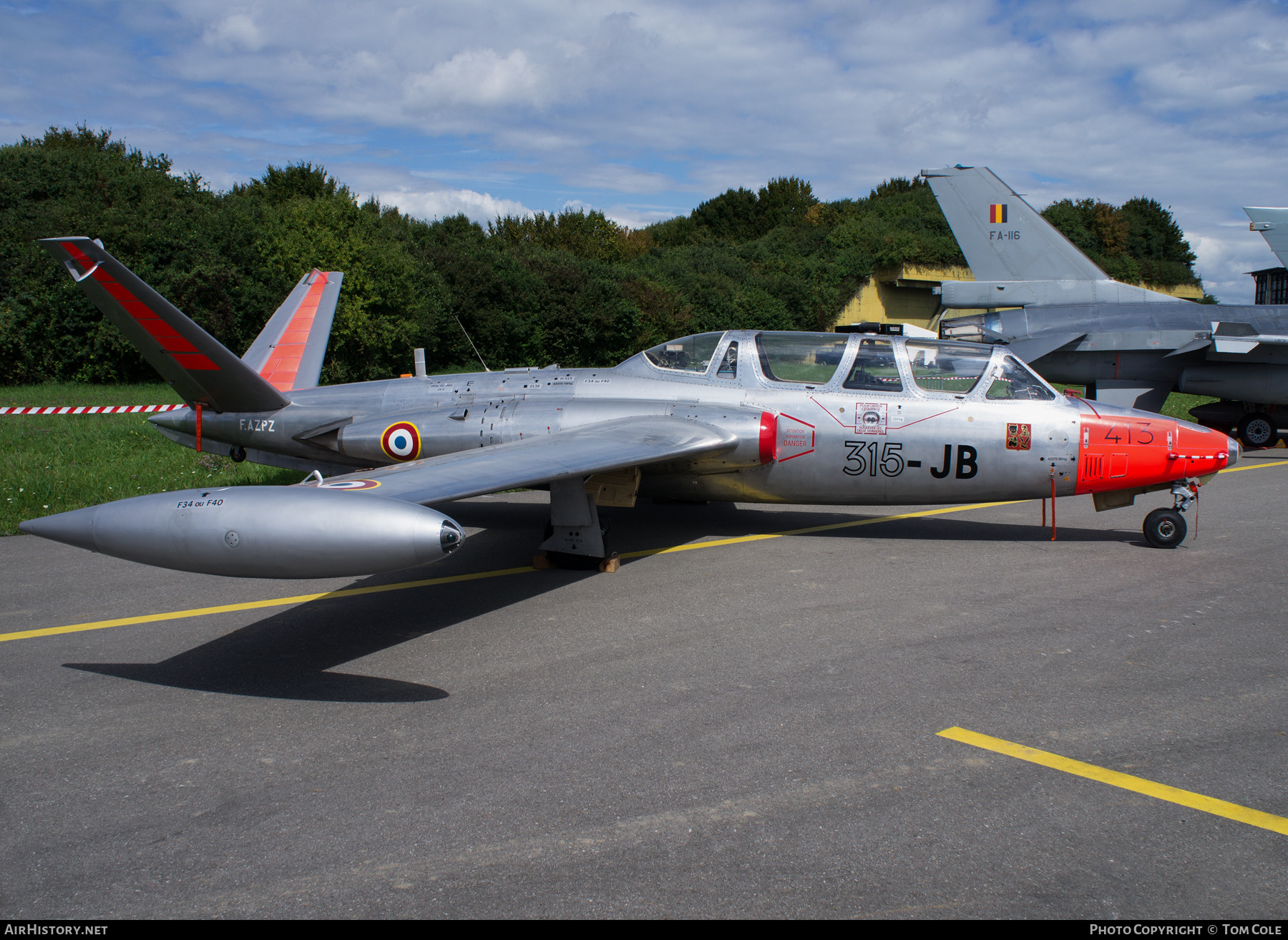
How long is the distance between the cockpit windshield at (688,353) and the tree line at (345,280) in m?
24.7

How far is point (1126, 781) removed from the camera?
3648 millimetres

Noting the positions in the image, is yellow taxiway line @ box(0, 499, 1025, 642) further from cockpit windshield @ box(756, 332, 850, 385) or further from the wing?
cockpit windshield @ box(756, 332, 850, 385)

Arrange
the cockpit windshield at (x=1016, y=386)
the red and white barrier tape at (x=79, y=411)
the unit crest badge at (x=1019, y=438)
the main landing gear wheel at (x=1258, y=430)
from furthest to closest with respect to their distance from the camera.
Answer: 1. the red and white barrier tape at (x=79, y=411)
2. the main landing gear wheel at (x=1258, y=430)
3. the cockpit windshield at (x=1016, y=386)
4. the unit crest badge at (x=1019, y=438)

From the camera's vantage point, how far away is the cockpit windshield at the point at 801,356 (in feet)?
26.5

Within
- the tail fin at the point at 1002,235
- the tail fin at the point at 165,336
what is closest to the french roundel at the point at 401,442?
the tail fin at the point at 165,336

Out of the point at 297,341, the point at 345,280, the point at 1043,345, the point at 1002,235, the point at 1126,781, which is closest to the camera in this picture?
the point at 1126,781

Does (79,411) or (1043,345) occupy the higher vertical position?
(1043,345)

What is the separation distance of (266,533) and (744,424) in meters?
4.61

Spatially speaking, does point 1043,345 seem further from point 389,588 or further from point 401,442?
point 389,588

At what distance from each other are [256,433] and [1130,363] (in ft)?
53.0

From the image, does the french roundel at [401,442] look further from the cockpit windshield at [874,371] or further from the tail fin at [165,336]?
the cockpit windshield at [874,371]

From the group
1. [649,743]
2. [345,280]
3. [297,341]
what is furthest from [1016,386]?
[345,280]

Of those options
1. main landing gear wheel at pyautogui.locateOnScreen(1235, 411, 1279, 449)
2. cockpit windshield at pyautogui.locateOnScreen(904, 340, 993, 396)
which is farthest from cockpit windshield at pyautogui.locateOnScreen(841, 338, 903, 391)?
main landing gear wheel at pyautogui.locateOnScreen(1235, 411, 1279, 449)

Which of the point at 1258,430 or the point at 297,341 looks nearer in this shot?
the point at 297,341
